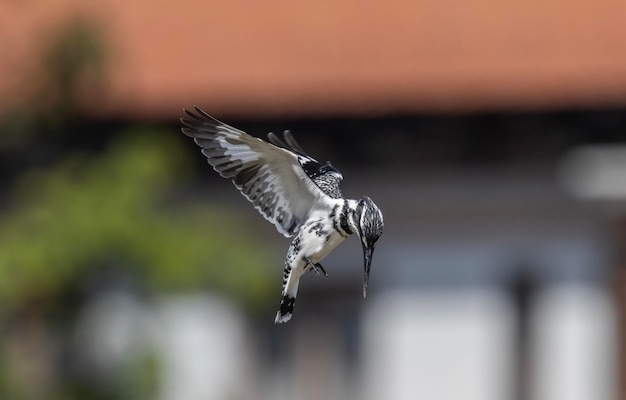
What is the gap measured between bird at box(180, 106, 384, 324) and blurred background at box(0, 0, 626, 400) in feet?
12.4

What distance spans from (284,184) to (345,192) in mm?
5800

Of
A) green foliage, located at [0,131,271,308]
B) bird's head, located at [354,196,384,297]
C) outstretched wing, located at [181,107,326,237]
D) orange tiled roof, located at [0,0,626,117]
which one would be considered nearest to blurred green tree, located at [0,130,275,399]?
green foliage, located at [0,131,271,308]

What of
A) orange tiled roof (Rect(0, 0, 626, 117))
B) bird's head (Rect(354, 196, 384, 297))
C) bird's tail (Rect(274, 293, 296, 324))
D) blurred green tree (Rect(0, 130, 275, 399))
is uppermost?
orange tiled roof (Rect(0, 0, 626, 117))

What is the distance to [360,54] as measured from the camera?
299 inches

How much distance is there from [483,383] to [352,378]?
2.49ft

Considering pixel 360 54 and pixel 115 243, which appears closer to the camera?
pixel 115 243

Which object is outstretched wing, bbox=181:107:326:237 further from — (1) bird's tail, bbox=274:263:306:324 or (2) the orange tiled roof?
(2) the orange tiled roof

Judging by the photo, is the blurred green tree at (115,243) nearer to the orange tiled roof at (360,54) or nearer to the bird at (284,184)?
the orange tiled roof at (360,54)

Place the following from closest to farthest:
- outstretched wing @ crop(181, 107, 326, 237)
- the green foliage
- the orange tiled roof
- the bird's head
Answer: the bird's head → outstretched wing @ crop(181, 107, 326, 237) → the green foliage → the orange tiled roof

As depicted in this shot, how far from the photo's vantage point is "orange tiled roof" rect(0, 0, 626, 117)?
7.29m

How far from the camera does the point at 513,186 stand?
7953mm

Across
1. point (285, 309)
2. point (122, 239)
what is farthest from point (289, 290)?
point (122, 239)

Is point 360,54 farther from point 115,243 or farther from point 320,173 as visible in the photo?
point 320,173

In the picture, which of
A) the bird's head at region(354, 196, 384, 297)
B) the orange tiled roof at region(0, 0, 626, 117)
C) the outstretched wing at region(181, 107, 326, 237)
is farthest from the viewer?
the orange tiled roof at region(0, 0, 626, 117)
